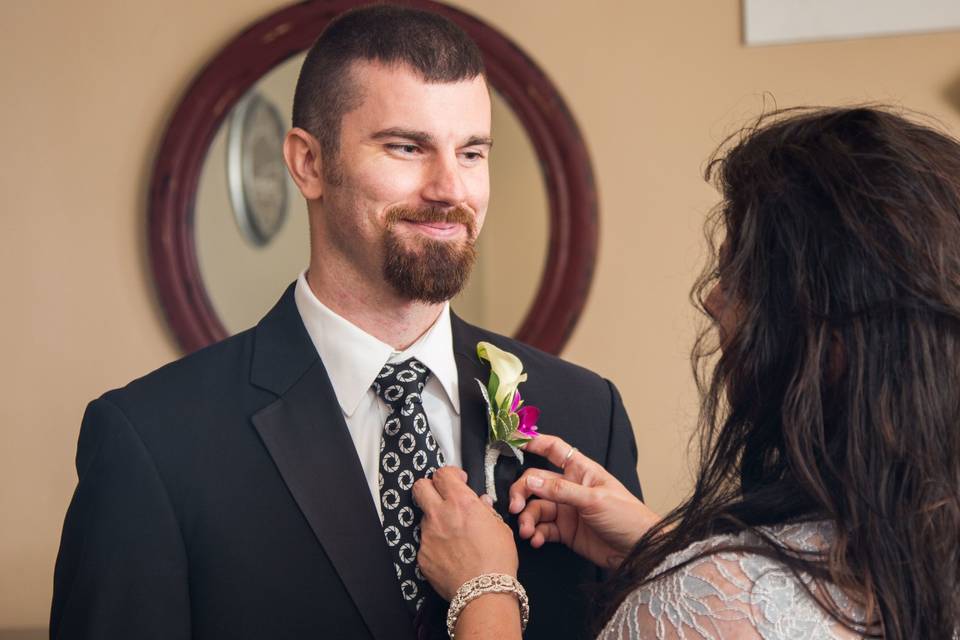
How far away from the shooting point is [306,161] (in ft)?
5.43

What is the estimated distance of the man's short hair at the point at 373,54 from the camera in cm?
157

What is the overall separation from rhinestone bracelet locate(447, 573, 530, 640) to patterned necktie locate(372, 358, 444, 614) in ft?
0.47

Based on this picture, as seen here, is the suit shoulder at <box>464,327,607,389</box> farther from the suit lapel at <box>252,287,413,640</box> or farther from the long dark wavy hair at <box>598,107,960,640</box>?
the long dark wavy hair at <box>598,107,960,640</box>

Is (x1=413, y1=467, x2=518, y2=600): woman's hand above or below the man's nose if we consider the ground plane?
below

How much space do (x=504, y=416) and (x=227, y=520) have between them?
0.42 m

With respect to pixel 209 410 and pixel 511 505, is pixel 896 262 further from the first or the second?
pixel 209 410

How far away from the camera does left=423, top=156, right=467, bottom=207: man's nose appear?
1.54 m

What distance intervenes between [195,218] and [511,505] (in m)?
1.75

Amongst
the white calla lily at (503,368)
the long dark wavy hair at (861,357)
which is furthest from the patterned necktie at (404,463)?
the long dark wavy hair at (861,357)

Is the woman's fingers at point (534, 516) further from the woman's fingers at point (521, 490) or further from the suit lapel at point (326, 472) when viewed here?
the suit lapel at point (326, 472)

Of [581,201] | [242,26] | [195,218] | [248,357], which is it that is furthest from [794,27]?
[248,357]

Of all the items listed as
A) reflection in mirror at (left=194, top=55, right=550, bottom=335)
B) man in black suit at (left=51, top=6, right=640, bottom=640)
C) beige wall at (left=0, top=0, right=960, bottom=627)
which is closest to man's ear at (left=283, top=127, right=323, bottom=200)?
man in black suit at (left=51, top=6, right=640, bottom=640)

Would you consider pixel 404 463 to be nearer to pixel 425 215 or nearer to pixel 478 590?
pixel 478 590

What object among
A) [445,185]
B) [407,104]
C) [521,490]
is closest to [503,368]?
[521,490]
